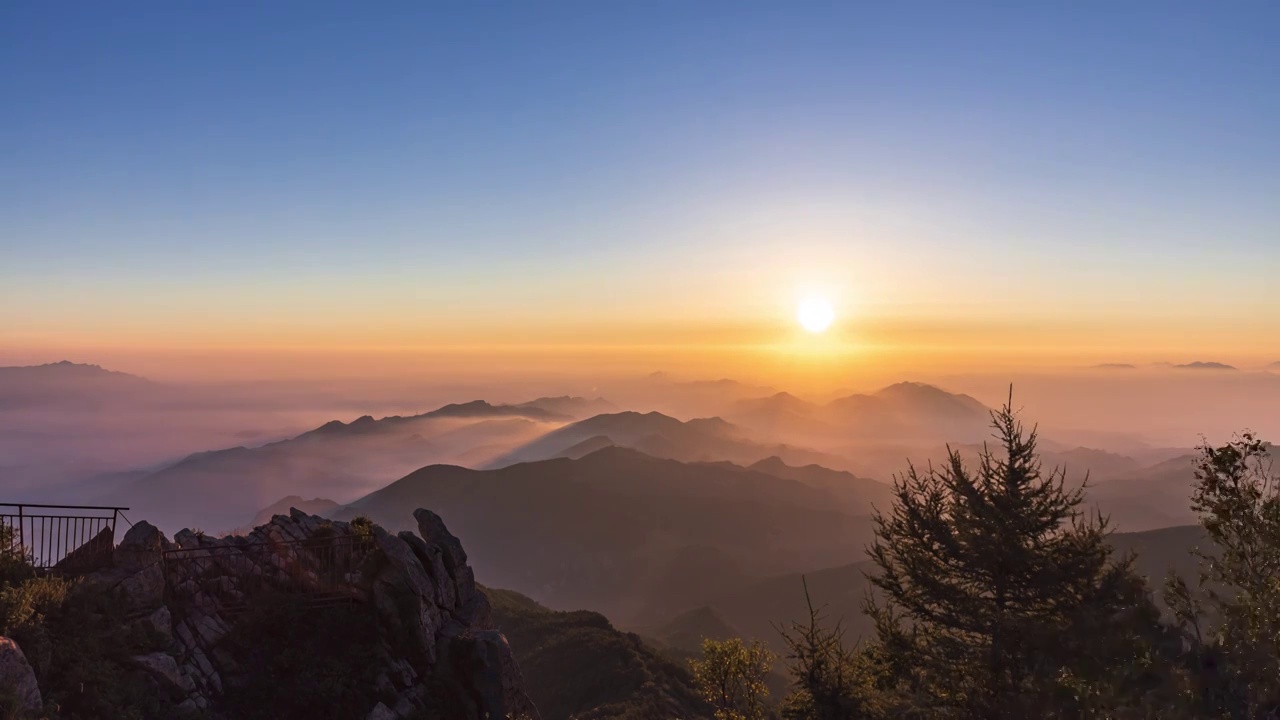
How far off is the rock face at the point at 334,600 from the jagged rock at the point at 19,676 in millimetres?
3665

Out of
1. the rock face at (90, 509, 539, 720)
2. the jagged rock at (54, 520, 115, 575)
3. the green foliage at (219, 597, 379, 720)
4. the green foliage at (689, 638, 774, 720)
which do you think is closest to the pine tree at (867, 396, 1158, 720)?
the green foliage at (689, 638, 774, 720)

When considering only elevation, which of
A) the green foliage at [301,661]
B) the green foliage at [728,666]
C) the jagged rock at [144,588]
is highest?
the jagged rock at [144,588]

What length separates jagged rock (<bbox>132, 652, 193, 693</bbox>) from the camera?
19.5 meters

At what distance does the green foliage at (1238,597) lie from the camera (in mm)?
14109

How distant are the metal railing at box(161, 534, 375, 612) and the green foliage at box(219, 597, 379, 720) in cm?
79

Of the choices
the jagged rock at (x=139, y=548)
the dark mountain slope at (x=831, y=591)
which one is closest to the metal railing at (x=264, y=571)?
the jagged rock at (x=139, y=548)

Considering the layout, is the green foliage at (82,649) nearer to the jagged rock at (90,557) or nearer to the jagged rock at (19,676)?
the jagged rock at (19,676)

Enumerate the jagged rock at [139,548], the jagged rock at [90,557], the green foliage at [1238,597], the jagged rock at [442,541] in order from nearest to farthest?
the green foliage at [1238,597]
the jagged rock at [90,557]
the jagged rock at [139,548]
the jagged rock at [442,541]

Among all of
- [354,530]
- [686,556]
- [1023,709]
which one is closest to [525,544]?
[686,556]

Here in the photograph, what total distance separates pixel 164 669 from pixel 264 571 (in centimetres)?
534

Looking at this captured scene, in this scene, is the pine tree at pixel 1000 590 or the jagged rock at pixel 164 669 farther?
the jagged rock at pixel 164 669

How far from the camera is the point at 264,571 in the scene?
24.8m

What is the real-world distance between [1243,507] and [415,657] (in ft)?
84.8

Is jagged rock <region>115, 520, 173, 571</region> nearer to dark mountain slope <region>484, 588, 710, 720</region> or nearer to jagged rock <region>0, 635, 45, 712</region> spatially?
jagged rock <region>0, 635, 45, 712</region>
